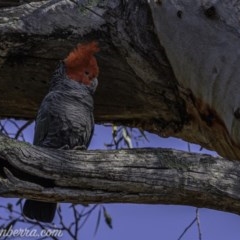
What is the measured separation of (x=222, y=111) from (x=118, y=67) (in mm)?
564

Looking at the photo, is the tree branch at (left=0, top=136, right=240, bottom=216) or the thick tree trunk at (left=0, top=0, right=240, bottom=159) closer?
the tree branch at (left=0, top=136, right=240, bottom=216)

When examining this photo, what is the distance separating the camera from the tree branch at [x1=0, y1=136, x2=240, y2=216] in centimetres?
189

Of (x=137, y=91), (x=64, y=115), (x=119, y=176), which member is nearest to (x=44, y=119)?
(x=64, y=115)

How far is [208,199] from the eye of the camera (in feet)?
6.57

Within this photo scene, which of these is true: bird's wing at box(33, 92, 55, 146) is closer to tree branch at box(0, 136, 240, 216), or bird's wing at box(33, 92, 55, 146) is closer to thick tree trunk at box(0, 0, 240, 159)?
thick tree trunk at box(0, 0, 240, 159)

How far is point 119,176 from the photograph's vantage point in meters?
1.95

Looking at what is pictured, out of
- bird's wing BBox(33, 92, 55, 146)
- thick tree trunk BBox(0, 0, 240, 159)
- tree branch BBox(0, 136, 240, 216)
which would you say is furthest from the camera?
bird's wing BBox(33, 92, 55, 146)

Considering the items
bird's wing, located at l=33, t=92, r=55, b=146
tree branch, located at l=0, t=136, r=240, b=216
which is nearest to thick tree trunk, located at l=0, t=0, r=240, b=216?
tree branch, located at l=0, t=136, r=240, b=216

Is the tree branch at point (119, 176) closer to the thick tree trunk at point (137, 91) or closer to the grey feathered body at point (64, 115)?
the thick tree trunk at point (137, 91)

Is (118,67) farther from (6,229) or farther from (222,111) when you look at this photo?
(6,229)

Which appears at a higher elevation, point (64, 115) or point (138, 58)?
point (138, 58)

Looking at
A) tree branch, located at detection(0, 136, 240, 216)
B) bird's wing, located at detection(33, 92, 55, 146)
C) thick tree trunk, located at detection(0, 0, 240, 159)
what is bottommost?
tree branch, located at detection(0, 136, 240, 216)

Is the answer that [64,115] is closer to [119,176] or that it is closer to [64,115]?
[64,115]

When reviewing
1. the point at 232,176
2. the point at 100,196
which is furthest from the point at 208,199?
the point at 100,196
